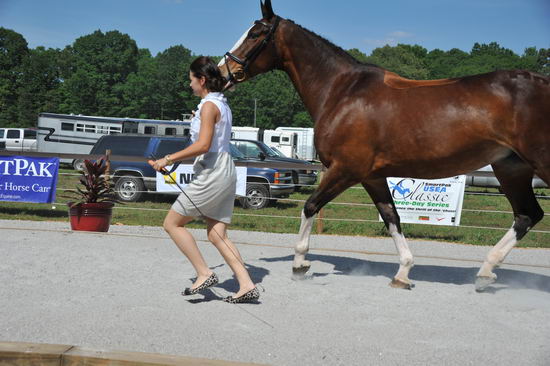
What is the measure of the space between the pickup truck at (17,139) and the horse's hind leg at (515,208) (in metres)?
33.4

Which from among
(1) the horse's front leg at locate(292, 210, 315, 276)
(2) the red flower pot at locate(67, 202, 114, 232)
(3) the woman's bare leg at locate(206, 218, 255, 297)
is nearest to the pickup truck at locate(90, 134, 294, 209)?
(2) the red flower pot at locate(67, 202, 114, 232)

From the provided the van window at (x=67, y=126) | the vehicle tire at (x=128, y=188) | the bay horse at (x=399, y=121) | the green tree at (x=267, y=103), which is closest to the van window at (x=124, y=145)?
the vehicle tire at (x=128, y=188)

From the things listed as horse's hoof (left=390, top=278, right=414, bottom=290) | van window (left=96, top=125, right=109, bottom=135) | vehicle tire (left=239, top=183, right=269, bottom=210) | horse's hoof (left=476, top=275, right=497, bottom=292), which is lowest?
horse's hoof (left=390, top=278, right=414, bottom=290)

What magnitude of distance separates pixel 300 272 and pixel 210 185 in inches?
61.8

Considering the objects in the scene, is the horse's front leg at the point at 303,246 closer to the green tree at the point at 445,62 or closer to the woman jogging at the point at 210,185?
the woman jogging at the point at 210,185

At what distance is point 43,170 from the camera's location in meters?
11.6

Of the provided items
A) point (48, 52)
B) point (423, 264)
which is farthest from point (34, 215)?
point (48, 52)

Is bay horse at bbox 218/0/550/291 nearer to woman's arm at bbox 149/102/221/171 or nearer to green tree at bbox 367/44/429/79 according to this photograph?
woman's arm at bbox 149/102/221/171

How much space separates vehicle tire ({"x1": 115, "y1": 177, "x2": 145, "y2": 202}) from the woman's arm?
11372mm

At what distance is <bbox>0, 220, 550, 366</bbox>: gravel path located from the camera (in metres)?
3.70

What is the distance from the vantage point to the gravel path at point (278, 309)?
370cm

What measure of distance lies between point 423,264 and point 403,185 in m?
3.75

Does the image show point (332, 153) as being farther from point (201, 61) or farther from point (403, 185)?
point (403, 185)

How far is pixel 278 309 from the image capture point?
473 centimetres
